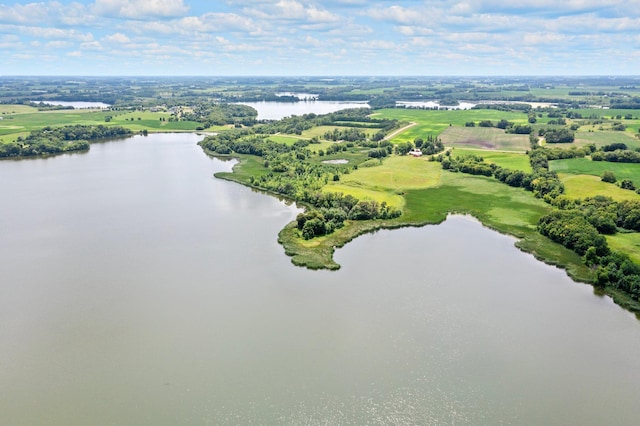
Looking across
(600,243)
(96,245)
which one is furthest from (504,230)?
(96,245)

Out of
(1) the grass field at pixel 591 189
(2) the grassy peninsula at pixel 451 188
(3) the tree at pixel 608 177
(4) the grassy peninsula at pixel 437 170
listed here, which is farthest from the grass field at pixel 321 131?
(3) the tree at pixel 608 177

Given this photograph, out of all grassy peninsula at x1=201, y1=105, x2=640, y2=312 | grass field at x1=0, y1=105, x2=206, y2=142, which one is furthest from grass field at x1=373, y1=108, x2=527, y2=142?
grass field at x1=0, y1=105, x2=206, y2=142

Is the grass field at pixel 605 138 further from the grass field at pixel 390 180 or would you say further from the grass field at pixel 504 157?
the grass field at pixel 390 180

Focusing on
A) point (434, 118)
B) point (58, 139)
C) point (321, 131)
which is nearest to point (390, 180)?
point (321, 131)

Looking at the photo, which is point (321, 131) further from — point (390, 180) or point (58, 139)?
point (58, 139)

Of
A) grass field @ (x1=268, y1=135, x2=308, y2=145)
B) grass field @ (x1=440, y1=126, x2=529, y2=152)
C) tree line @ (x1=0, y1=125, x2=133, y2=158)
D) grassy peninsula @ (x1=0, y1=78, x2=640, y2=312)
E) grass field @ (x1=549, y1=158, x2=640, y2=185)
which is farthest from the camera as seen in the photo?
grass field @ (x1=268, y1=135, x2=308, y2=145)

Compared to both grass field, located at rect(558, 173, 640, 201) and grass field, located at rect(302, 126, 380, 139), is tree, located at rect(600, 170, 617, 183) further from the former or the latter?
grass field, located at rect(302, 126, 380, 139)

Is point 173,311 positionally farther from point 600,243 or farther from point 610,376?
point 600,243
